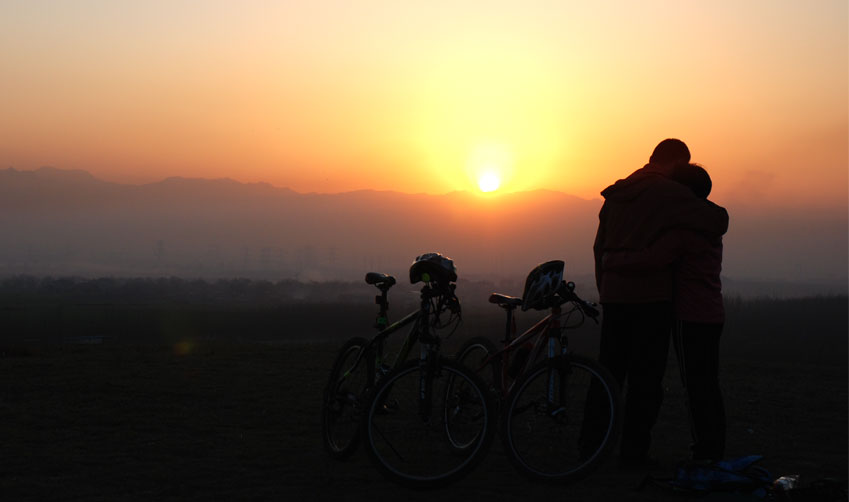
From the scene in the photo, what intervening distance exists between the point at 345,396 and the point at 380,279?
0.88m

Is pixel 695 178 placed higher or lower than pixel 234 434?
higher

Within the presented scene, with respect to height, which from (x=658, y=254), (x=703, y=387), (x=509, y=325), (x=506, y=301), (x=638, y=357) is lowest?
(x=703, y=387)

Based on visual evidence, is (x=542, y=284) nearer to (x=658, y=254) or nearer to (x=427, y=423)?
(x=658, y=254)

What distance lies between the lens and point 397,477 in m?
5.20

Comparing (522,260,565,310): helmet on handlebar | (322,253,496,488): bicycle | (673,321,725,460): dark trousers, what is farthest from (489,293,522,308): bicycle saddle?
(673,321,725,460): dark trousers

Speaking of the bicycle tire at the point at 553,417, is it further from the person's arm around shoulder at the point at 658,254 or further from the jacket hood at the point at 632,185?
the jacket hood at the point at 632,185

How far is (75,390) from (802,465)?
6808 millimetres

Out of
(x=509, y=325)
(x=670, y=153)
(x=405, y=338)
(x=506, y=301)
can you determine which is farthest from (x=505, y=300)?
(x=670, y=153)

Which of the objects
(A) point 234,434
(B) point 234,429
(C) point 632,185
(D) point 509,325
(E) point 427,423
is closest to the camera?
(E) point 427,423

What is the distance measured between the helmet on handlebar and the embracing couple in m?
0.47

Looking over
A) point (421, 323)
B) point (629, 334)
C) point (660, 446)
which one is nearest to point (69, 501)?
point (421, 323)

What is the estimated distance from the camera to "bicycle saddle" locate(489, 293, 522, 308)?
614 cm

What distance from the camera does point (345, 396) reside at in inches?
254

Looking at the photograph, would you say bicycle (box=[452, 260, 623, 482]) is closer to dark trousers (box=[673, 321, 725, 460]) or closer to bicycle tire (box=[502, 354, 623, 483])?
bicycle tire (box=[502, 354, 623, 483])
